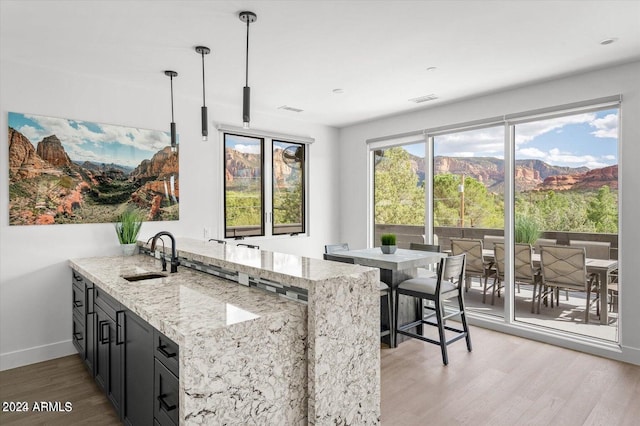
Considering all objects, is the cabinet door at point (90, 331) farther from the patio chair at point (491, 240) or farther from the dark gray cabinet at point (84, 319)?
the patio chair at point (491, 240)

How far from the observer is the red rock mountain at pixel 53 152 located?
3523 mm

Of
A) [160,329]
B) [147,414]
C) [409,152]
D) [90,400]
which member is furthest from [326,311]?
[409,152]

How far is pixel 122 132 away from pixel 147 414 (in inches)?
116

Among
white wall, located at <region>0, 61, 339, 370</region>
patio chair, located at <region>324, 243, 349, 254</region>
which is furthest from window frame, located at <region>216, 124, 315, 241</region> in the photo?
patio chair, located at <region>324, 243, 349, 254</region>

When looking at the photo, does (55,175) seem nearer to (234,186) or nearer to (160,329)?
(234,186)

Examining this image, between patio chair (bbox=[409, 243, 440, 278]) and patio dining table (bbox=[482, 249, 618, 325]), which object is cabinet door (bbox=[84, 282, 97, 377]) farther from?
patio dining table (bbox=[482, 249, 618, 325])

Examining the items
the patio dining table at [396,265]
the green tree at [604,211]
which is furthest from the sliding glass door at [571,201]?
the patio dining table at [396,265]

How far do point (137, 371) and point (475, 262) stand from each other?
386 centimetres

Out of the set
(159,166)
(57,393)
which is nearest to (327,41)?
(159,166)

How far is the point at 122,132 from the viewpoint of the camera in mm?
3971

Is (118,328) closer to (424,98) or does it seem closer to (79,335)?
(79,335)

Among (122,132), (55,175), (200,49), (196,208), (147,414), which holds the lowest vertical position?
(147,414)

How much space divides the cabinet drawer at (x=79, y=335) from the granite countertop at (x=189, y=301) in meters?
0.65

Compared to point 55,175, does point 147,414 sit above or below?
below
